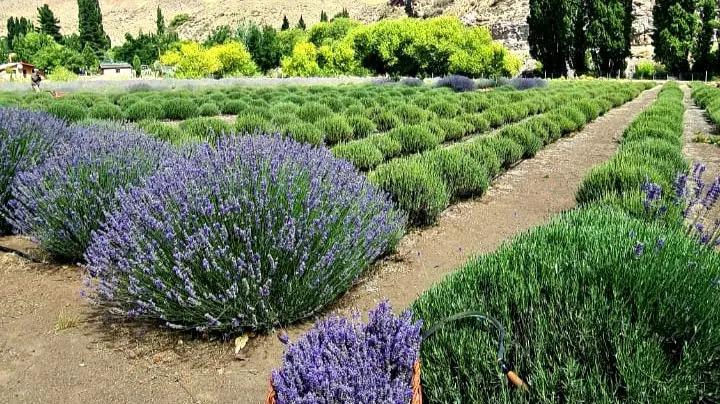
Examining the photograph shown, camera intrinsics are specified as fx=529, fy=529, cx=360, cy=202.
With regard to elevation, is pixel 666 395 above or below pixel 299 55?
below

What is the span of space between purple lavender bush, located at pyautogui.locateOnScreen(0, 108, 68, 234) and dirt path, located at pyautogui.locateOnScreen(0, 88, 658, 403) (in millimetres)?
844

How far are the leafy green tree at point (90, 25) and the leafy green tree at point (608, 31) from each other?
8330 cm

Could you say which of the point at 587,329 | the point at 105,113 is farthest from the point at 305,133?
the point at 105,113

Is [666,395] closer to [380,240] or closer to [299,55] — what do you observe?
[380,240]

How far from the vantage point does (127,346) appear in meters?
3.09

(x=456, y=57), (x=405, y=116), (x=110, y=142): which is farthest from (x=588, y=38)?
(x=110, y=142)

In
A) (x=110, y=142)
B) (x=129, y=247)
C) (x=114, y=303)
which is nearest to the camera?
(x=129, y=247)

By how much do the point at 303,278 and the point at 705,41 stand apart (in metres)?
64.2

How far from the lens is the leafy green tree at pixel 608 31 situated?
5509cm

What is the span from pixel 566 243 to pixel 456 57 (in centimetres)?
5751

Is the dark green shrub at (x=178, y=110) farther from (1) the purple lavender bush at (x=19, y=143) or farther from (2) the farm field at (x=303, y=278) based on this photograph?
(1) the purple lavender bush at (x=19, y=143)

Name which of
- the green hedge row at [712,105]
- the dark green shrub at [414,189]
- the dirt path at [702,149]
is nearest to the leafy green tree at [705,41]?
the green hedge row at [712,105]

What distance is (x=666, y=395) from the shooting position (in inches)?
69.3

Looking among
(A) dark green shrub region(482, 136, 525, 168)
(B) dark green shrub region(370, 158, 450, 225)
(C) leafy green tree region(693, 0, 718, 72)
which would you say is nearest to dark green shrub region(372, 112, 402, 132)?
(A) dark green shrub region(482, 136, 525, 168)
